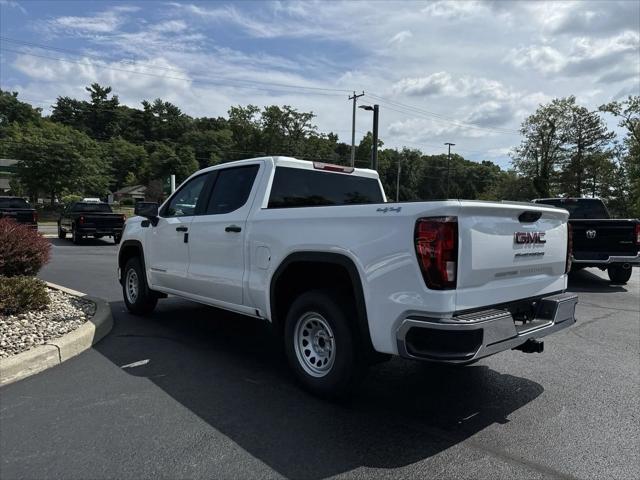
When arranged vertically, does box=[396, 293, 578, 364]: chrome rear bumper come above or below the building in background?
below

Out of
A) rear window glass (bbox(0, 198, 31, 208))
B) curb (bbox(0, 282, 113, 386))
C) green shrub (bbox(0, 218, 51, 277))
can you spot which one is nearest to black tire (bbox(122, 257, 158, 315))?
curb (bbox(0, 282, 113, 386))

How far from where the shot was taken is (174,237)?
6.02 m

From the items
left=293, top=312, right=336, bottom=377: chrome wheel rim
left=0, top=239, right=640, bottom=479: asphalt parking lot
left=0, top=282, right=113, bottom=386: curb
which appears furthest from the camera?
left=0, top=282, right=113, bottom=386: curb

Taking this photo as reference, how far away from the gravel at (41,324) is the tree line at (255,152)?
13.5 ft

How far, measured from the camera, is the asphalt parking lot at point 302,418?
120 inches

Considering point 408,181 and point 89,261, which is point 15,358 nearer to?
point 89,261

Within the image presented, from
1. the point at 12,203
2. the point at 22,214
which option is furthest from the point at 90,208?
the point at 12,203

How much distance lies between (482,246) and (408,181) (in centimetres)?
8699

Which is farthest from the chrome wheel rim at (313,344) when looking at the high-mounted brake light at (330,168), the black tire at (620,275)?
the black tire at (620,275)

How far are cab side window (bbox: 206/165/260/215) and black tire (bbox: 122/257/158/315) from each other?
1906mm

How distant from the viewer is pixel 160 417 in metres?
3.68

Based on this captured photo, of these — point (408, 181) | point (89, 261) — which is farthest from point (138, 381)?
point (408, 181)

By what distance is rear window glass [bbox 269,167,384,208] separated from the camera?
5.03 metres

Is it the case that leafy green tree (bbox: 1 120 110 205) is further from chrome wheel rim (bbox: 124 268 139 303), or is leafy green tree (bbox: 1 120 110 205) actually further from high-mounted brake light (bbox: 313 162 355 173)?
high-mounted brake light (bbox: 313 162 355 173)
